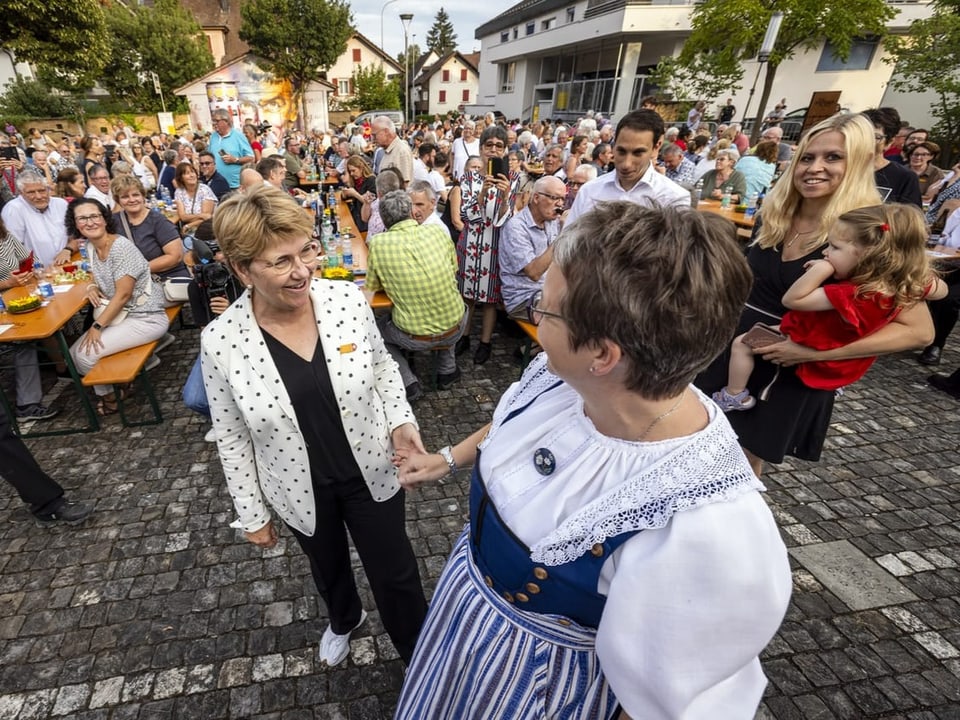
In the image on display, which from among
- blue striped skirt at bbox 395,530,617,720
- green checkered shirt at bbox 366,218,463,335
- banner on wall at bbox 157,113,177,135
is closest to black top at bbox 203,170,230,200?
green checkered shirt at bbox 366,218,463,335

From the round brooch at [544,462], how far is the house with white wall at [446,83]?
61.7 metres

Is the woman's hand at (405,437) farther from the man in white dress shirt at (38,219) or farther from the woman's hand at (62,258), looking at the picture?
the woman's hand at (62,258)

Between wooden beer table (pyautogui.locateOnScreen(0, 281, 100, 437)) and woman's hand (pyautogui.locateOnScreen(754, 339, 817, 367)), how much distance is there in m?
5.14

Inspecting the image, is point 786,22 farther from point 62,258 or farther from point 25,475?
point 25,475

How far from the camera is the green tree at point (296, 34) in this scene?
34.8 metres

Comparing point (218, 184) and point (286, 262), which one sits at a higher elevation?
point (286, 262)

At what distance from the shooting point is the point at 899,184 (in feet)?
14.0

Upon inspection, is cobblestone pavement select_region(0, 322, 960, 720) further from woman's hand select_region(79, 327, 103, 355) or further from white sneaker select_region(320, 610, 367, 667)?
woman's hand select_region(79, 327, 103, 355)

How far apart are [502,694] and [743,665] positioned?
0.67 metres

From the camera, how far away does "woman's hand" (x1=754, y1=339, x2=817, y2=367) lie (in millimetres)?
2410

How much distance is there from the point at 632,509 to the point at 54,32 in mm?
32590

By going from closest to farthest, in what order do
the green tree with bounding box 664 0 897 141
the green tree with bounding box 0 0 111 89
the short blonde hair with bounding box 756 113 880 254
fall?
the short blonde hair with bounding box 756 113 880 254, the green tree with bounding box 664 0 897 141, the green tree with bounding box 0 0 111 89

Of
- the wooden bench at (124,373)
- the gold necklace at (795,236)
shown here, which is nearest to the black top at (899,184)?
the gold necklace at (795,236)

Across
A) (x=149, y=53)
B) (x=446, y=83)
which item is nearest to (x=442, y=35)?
(x=446, y=83)
